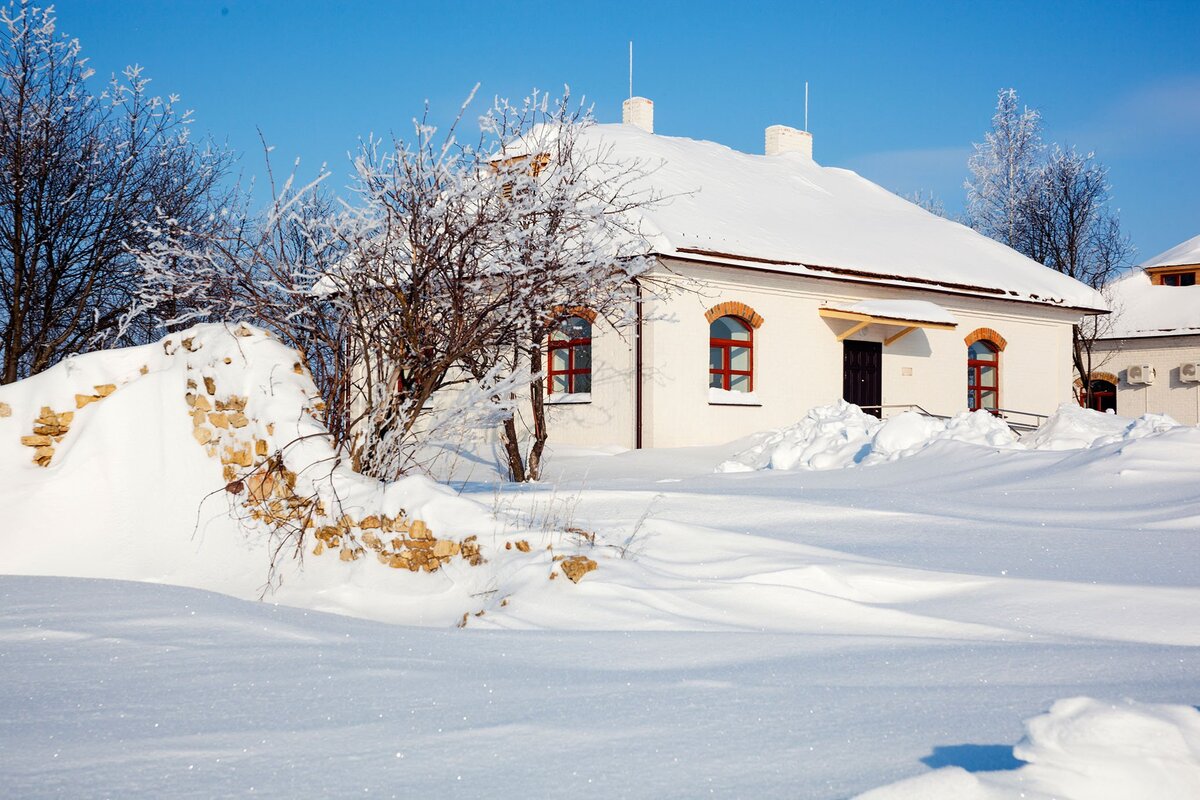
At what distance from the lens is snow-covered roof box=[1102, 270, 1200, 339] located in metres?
28.4

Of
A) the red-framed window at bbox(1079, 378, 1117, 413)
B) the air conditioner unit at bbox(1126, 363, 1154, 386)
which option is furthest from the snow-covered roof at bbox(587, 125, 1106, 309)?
the red-framed window at bbox(1079, 378, 1117, 413)

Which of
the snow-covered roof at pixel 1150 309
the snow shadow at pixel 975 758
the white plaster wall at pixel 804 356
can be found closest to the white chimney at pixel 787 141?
the white plaster wall at pixel 804 356

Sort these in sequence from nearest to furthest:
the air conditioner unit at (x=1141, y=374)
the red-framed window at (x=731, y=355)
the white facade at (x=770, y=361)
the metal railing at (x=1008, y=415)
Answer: the white facade at (x=770, y=361) < the red-framed window at (x=731, y=355) < the metal railing at (x=1008, y=415) < the air conditioner unit at (x=1141, y=374)

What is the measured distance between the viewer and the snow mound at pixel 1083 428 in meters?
12.7

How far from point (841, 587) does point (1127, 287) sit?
29.9 meters

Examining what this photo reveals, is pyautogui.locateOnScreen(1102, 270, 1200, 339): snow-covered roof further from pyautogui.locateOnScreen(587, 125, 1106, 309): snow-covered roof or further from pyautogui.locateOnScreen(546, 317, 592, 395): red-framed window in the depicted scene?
pyautogui.locateOnScreen(546, 317, 592, 395): red-framed window

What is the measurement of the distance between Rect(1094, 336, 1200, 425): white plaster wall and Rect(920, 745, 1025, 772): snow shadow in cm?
2802

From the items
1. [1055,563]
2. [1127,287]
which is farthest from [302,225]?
[1127,287]

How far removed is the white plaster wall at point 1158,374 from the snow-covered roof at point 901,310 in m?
11.8

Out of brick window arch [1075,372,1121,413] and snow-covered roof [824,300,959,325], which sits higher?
snow-covered roof [824,300,959,325]

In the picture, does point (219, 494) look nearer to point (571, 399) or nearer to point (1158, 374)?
point (571, 399)

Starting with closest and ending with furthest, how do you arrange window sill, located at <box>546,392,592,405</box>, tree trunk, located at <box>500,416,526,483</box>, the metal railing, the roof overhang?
tree trunk, located at <box>500,416,526,483</box>
the roof overhang
window sill, located at <box>546,392,592,405</box>
the metal railing

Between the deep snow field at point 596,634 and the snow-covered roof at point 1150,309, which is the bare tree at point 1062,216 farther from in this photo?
the deep snow field at point 596,634

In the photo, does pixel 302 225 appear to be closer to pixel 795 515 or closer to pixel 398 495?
pixel 398 495
